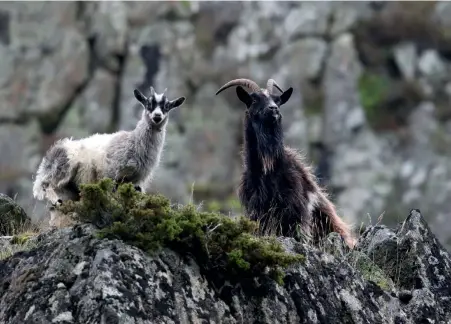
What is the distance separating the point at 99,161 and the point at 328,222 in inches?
131

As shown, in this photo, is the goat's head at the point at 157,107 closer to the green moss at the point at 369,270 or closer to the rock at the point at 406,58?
the green moss at the point at 369,270

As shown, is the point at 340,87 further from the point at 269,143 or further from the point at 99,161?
the point at 99,161

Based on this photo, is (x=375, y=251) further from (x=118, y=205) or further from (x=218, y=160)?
(x=218, y=160)

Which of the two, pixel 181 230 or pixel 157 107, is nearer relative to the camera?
pixel 181 230

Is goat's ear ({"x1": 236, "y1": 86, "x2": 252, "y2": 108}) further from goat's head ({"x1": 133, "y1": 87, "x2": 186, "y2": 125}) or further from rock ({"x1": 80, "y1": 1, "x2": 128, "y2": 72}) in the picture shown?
rock ({"x1": 80, "y1": 1, "x2": 128, "y2": 72})

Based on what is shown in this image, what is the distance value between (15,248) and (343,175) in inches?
1415

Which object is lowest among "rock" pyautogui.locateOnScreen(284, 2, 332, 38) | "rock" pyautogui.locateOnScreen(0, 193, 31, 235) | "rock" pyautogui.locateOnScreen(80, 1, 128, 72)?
"rock" pyautogui.locateOnScreen(0, 193, 31, 235)

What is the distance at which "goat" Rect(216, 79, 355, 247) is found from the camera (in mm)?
16547

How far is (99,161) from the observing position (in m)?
16.4

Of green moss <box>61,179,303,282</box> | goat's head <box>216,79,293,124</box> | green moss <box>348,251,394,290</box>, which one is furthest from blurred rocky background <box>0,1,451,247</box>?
green moss <box>61,179,303,282</box>

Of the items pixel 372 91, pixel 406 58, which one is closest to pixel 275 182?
pixel 372 91

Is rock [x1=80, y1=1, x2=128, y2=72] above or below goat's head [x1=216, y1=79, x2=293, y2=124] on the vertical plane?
above

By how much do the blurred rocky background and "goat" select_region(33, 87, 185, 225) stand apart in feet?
101

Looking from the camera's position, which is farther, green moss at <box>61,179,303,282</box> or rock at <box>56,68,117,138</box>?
rock at <box>56,68,117,138</box>
